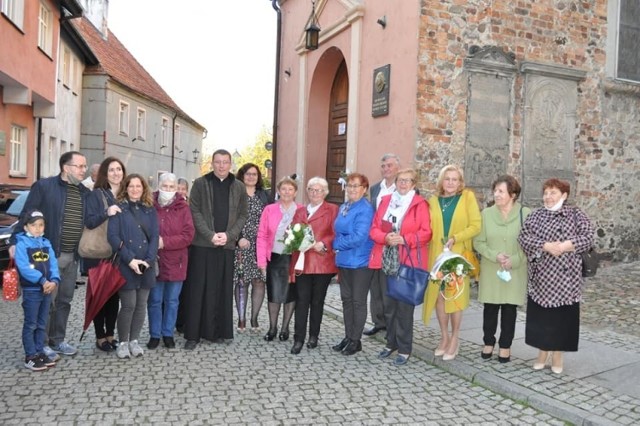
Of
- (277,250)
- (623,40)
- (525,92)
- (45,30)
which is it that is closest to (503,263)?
(277,250)

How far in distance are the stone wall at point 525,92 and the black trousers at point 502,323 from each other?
14.3ft

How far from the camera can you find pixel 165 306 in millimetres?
6270

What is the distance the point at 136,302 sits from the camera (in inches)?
234

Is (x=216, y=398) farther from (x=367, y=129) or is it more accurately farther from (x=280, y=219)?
(x=367, y=129)

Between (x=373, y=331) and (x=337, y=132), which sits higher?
(x=337, y=132)

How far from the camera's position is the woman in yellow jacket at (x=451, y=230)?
5.73 meters

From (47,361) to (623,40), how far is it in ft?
36.5

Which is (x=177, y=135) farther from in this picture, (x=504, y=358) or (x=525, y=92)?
(x=504, y=358)

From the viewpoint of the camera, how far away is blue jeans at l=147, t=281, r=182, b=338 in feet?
20.2

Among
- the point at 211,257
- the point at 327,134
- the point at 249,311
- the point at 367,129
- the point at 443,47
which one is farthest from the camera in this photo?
the point at 327,134

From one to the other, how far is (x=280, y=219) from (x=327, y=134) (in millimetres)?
8190

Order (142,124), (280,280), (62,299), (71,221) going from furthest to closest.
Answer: (142,124)
(280,280)
(62,299)
(71,221)

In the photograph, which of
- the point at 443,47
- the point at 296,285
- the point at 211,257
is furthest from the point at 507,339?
the point at 443,47

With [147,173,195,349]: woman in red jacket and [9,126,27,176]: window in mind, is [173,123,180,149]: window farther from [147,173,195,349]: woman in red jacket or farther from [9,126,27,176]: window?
[147,173,195,349]: woman in red jacket
